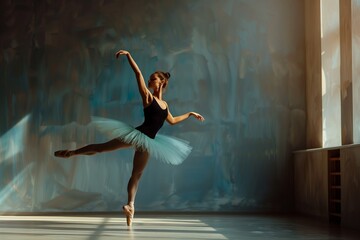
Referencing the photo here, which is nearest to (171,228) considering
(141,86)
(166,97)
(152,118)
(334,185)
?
(152,118)

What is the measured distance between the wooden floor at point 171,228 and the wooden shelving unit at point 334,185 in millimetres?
286

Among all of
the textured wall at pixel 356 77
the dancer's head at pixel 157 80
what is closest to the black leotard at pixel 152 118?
the dancer's head at pixel 157 80

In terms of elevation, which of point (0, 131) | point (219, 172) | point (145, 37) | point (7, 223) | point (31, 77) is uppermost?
point (145, 37)

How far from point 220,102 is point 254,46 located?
0.93m

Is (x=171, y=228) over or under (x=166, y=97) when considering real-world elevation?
under

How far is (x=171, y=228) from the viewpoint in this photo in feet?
19.4

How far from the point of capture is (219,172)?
27.8 ft

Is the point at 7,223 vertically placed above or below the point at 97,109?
below

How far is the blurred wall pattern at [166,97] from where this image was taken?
27.7 ft

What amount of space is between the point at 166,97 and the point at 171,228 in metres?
2.93

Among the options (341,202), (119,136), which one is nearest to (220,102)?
(341,202)

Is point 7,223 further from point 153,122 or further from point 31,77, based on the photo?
point 31,77

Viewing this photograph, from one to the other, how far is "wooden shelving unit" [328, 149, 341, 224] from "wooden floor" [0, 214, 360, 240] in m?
0.29

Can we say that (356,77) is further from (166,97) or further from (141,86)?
(166,97)
